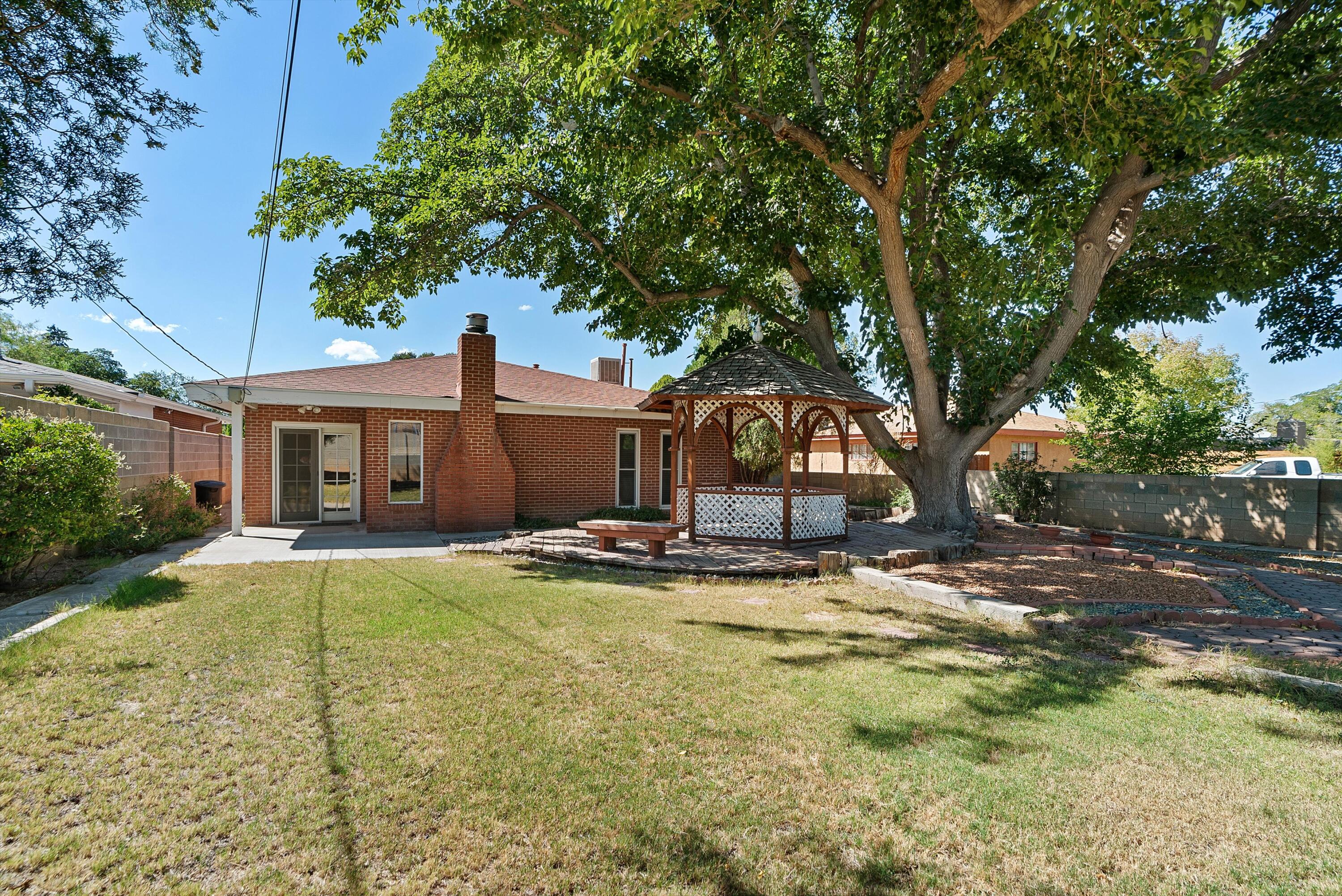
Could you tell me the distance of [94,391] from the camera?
15352mm

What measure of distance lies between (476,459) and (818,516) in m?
7.55

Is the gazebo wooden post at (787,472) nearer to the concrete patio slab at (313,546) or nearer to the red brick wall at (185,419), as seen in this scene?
the concrete patio slab at (313,546)

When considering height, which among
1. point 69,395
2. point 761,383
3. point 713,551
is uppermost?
point 69,395

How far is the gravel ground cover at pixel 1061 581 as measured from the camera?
7.63m

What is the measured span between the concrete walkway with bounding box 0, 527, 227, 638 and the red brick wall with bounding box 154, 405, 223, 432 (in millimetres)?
12123

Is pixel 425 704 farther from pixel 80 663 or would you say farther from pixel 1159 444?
pixel 1159 444

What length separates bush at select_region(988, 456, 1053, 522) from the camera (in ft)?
54.3

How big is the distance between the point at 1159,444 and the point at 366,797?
58.9 ft

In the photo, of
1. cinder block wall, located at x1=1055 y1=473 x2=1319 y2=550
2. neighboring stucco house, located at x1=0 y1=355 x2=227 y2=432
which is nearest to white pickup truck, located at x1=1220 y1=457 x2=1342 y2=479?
cinder block wall, located at x1=1055 y1=473 x2=1319 y2=550

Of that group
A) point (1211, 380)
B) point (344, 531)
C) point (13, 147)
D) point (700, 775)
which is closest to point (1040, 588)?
point (700, 775)

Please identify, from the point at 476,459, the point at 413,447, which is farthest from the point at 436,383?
the point at 476,459

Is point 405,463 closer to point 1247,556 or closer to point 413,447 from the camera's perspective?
point 413,447

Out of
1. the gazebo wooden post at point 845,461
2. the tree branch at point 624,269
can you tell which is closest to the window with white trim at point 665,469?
the tree branch at point 624,269

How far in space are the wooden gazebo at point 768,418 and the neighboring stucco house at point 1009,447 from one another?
10.6 metres
